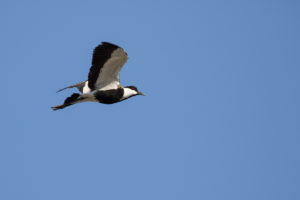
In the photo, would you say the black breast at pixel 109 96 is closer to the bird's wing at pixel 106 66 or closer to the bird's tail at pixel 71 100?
the bird's wing at pixel 106 66

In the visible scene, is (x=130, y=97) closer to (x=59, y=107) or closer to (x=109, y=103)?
(x=109, y=103)

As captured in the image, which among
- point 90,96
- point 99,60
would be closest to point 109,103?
point 90,96

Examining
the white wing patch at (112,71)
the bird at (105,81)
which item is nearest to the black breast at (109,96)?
the bird at (105,81)

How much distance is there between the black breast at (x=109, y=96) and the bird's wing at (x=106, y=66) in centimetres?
15

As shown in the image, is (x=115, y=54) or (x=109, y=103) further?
(x=109, y=103)

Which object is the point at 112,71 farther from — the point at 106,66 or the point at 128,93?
the point at 128,93

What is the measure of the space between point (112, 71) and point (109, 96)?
903mm

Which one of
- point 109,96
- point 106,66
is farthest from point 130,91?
point 106,66

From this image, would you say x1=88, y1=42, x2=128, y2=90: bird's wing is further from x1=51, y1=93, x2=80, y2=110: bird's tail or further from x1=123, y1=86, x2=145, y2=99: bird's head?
x1=51, y1=93, x2=80, y2=110: bird's tail

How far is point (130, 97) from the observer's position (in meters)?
17.3

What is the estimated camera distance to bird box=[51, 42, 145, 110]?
14.8 m

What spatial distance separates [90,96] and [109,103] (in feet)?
2.59

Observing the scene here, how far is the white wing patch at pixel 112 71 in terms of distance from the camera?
1505 centimetres

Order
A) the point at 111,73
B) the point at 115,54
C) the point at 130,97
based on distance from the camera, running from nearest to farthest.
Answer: the point at 115,54
the point at 111,73
the point at 130,97
